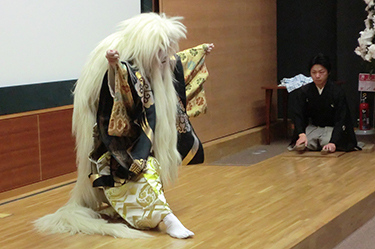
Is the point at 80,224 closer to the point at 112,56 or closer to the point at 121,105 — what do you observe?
the point at 121,105

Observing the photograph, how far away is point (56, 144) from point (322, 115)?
2.36 metres

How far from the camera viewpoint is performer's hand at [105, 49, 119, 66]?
251 centimetres

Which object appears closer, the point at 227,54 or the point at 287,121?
the point at 227,54

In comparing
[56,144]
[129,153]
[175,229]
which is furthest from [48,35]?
[175,229]

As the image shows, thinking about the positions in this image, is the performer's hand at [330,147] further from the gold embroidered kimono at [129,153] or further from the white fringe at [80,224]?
the white fringe at [80,224]

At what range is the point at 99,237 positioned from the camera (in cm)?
262

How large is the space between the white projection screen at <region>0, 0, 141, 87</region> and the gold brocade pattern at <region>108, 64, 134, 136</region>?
1.18 meters

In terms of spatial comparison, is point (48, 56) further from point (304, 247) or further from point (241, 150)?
point (241, 150)

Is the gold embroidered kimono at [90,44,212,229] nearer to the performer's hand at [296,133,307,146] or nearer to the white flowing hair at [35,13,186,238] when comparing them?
the white flowing hair at [35,13,186,238]

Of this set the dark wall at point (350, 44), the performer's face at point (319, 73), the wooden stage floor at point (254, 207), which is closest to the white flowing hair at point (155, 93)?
the wooden stage floor at point (254, 207)

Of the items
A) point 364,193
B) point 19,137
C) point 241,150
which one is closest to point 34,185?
point 19,137

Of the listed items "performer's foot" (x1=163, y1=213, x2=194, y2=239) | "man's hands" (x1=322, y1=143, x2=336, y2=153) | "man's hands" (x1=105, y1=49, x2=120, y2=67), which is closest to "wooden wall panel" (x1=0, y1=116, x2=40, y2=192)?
"man's hands" (x1=105, y1=49, x2=120, y2=67)

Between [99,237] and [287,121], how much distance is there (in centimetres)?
406

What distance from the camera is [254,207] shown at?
310 centimetres
